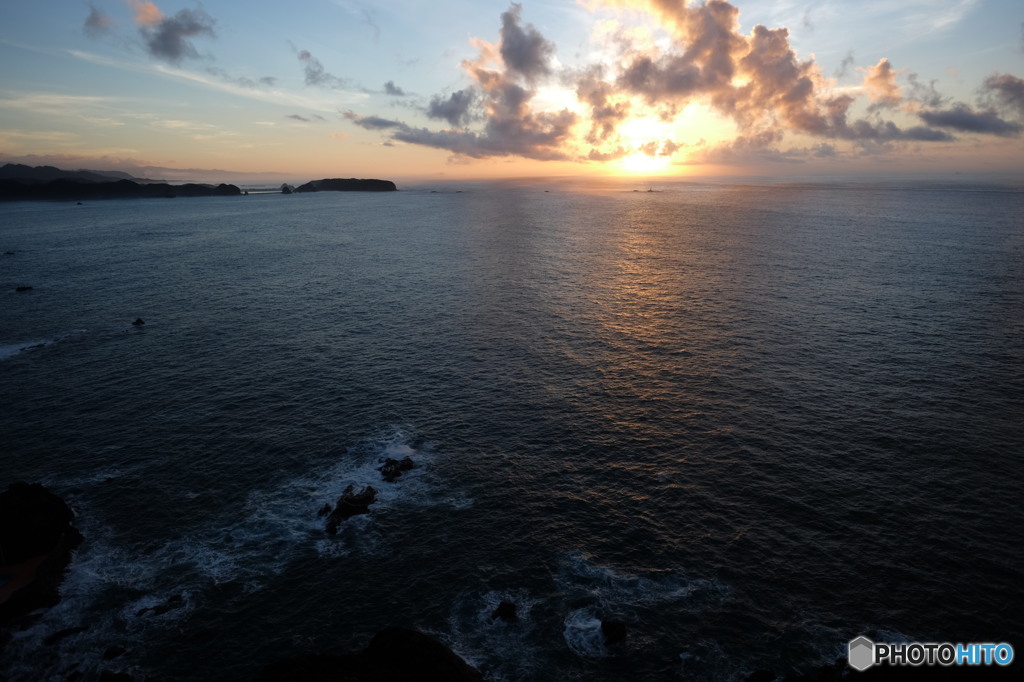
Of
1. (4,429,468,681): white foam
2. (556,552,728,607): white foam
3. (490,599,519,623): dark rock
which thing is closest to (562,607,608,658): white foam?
(556,552,728,607): white foam

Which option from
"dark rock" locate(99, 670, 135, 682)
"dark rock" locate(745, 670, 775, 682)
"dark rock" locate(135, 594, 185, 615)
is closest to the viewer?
"dark rock" locate(745, 670, 775, 682)

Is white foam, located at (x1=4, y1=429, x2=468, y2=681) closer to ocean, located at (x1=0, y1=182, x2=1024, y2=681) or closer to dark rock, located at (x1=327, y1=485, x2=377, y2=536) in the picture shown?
ocean, located at (x1=0, y1=182, x2=1024, y2=681)

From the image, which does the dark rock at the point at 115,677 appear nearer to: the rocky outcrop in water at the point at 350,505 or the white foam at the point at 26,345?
the rocky outcrop in water at the point at 350,505

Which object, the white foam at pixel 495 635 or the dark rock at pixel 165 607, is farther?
the dark rock at pixel 165 607

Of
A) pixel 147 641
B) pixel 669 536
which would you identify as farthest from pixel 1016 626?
pixel 147 641

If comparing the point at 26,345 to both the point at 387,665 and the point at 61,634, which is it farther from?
the point at 387,665

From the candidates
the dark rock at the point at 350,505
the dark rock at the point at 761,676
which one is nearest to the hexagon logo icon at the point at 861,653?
the dark rock at the point at 761,676

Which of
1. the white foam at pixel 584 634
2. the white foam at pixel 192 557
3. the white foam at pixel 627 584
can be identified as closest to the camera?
the white foam at pixel 584 634

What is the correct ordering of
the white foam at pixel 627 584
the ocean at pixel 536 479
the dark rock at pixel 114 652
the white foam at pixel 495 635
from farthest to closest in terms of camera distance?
the white foam at pixel 627 584 → the ocean at pixel 536 479 → the dark rock at pixel 114 652 → the white foam at pixel 495 635
